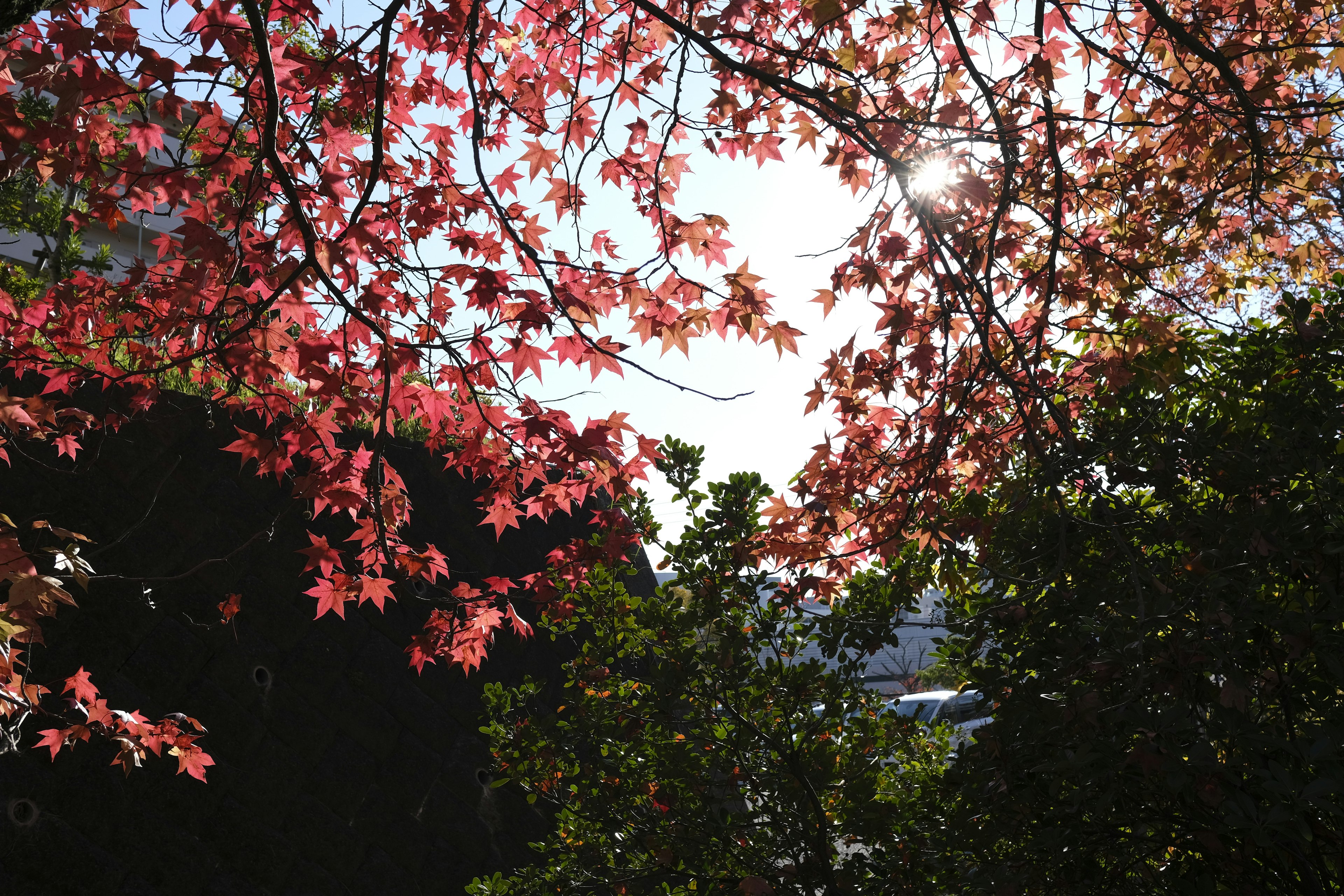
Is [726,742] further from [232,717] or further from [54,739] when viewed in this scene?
[232,717]

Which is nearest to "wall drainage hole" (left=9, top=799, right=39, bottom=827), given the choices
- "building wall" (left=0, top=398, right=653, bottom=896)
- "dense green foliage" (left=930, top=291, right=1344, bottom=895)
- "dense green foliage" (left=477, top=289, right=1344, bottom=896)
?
"building wall" (left=0, top=398, right=653, bottom=896)

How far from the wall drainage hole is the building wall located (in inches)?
0.5

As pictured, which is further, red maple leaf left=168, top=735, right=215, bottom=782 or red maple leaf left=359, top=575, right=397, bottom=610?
red maple leaf left=168, top=735, right=215, bottom=782

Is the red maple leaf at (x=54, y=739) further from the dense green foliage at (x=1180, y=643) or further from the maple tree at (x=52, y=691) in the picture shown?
the dense green foliage at (x=1180, y=643)

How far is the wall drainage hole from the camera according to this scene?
3.64 metres

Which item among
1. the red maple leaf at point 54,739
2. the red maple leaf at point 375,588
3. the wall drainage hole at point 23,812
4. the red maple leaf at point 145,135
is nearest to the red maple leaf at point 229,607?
the red maple leaf at point 54,739

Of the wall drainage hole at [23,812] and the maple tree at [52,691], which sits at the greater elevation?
the maple tree at [52,691]

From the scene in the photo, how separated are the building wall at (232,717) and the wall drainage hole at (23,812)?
0.01 m

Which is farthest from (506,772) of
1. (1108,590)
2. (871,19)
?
(871,19)

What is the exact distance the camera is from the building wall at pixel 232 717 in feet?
12.8

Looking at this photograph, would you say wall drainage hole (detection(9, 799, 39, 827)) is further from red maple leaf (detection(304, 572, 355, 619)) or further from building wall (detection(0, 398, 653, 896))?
red maple leaf (detection(304, 572, 355, 619))

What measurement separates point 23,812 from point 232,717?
0.95m

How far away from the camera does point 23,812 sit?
368 cm

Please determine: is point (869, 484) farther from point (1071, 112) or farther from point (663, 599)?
point (1071, 112)
